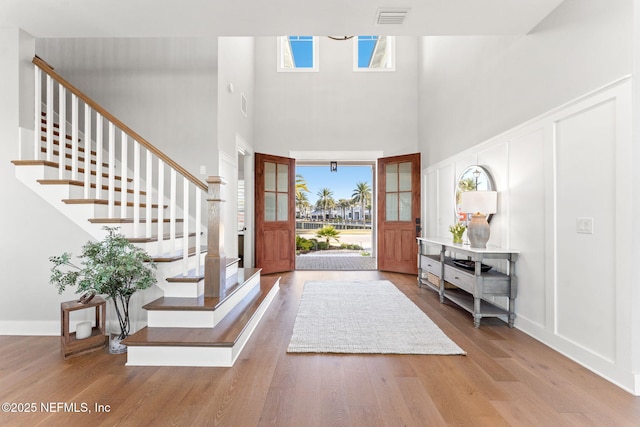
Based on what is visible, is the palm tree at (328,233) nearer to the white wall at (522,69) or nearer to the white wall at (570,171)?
the white wall at (522,69)

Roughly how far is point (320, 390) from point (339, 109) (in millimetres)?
5510

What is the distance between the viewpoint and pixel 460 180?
434cm

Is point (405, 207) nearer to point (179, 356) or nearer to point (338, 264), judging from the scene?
point (338, 264)

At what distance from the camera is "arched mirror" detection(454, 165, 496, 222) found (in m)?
3.66

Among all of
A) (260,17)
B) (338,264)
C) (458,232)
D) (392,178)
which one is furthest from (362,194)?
(260,17)

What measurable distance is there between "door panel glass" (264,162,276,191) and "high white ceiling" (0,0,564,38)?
10.3ft

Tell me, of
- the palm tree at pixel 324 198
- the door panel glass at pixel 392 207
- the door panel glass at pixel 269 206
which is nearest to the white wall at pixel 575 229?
the door panel glass at pixel 392 207

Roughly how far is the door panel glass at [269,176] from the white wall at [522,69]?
9.54 feet

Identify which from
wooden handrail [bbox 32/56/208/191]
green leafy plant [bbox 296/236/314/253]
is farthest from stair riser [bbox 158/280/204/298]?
green leafy plant [bbox 296/236/314/253]

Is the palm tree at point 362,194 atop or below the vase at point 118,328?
atop

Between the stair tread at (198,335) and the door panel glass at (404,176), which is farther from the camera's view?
the door panel glass at (404,176)

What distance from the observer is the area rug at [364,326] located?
2619 millimetres

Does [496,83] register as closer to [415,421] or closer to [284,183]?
[415,421]

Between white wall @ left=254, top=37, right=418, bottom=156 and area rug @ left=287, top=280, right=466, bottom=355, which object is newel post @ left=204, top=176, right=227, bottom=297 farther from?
white wall @ left=254, top=37, right=418, bottom=156
